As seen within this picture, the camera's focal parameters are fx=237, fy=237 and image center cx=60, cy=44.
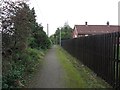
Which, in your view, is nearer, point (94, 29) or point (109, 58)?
point (109, 58)

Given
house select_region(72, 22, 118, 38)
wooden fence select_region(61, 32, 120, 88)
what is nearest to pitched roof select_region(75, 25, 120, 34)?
house select_region(72, 22, 118, 38)

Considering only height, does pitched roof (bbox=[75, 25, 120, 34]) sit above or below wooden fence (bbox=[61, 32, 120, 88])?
above

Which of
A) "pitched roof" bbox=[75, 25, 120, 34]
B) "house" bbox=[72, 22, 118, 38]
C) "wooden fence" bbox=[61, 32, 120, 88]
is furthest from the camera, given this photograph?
"pitched roof" bbox=[75, 25, 120, 34]

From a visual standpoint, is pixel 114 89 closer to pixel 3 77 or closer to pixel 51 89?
pixel 51 89

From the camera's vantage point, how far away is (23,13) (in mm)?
10992

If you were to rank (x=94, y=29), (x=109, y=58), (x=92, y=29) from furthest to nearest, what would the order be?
(x=92, y=29) → (x=94, y=29) → (x=109, y=58)

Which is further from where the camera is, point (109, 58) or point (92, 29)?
point (92, 29)

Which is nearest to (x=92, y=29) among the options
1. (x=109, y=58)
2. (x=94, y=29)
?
(x=94, y=29)

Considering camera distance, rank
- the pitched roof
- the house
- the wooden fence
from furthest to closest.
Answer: the pitched roof, the house, the wooden fence

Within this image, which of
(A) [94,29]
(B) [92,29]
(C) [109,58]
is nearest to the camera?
(C) [109,58]

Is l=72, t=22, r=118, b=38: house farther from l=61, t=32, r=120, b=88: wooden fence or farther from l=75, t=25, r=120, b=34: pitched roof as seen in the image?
l=61, t=32, r=120, b=88: wooden fence

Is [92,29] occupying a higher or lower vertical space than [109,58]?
higher

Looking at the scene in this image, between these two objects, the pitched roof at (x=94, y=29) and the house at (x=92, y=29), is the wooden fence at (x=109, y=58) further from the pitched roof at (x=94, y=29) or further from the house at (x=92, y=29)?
the pitched roof at (x=94, y=29)

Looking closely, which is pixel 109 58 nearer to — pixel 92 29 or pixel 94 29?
pixel 94 29
